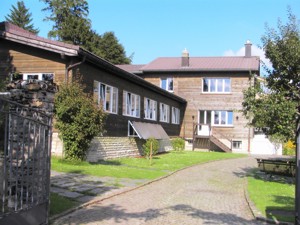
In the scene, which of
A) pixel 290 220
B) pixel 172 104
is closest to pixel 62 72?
pixel 290 220

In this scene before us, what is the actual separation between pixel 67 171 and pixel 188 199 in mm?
5302

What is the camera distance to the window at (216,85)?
1578 inches

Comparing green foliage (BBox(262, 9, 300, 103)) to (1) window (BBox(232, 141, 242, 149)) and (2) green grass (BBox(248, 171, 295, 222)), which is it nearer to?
(2) green grass (BBox(248, 171, 295, 222))

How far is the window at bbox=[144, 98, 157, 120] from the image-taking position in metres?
29.6

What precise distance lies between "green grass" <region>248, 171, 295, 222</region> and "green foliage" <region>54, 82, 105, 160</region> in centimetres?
673

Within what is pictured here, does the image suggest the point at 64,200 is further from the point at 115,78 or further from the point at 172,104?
the point at 172,104

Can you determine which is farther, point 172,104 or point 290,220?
point 172,104

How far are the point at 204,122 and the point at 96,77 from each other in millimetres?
21585

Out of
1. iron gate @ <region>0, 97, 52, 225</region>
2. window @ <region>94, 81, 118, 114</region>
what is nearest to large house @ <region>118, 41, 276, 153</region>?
window @ <region>94, 81, 118, 114</region>

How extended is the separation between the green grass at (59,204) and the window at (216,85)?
1232 inches

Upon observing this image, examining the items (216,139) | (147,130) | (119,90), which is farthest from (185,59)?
(119,90)

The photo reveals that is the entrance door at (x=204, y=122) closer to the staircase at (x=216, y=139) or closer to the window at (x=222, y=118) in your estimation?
the staircase at (x=216, y=139)

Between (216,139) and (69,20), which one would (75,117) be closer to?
(216,139)

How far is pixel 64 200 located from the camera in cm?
1004
